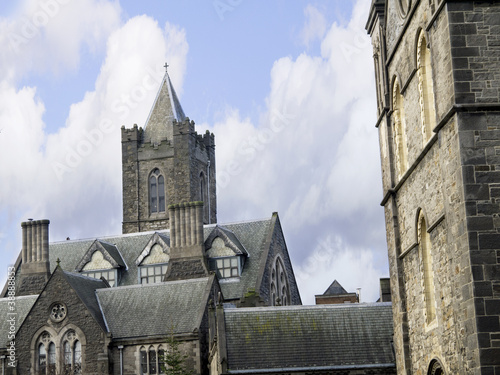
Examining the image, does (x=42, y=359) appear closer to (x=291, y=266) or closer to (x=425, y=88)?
(x=291, y=266)

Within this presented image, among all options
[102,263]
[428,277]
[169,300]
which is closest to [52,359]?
[169,300]

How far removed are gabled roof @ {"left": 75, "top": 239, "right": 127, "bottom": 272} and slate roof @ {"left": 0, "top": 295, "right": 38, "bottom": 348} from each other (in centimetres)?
435

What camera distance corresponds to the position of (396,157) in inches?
972

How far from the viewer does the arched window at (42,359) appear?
157 feet

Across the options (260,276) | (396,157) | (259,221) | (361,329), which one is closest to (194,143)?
(259,221)

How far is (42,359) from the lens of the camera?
1889 inches

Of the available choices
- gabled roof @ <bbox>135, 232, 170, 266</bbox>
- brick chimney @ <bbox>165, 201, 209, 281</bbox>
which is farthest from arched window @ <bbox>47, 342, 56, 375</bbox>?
gabled roof @ <bbox>135, 232, 170, 266</bbox>

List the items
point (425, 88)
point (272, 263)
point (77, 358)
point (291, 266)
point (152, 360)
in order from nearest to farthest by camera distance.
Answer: point (425, 88) → point (152, 360) → point (77, 358) → point (272, 263) → point (291, 266)

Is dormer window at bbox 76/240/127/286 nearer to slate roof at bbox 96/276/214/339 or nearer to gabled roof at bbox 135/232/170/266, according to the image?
gabled roof at bbox 135/232/170/266

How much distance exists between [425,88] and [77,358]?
30.9 m

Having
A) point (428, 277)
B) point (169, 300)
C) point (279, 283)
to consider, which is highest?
point (279, 283)

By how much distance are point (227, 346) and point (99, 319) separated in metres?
13.0

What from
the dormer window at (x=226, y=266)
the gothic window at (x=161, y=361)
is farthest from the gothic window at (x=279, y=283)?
the gothic window at (x=161, y=361)

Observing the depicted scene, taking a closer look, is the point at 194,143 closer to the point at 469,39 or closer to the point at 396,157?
the point at 396,157
